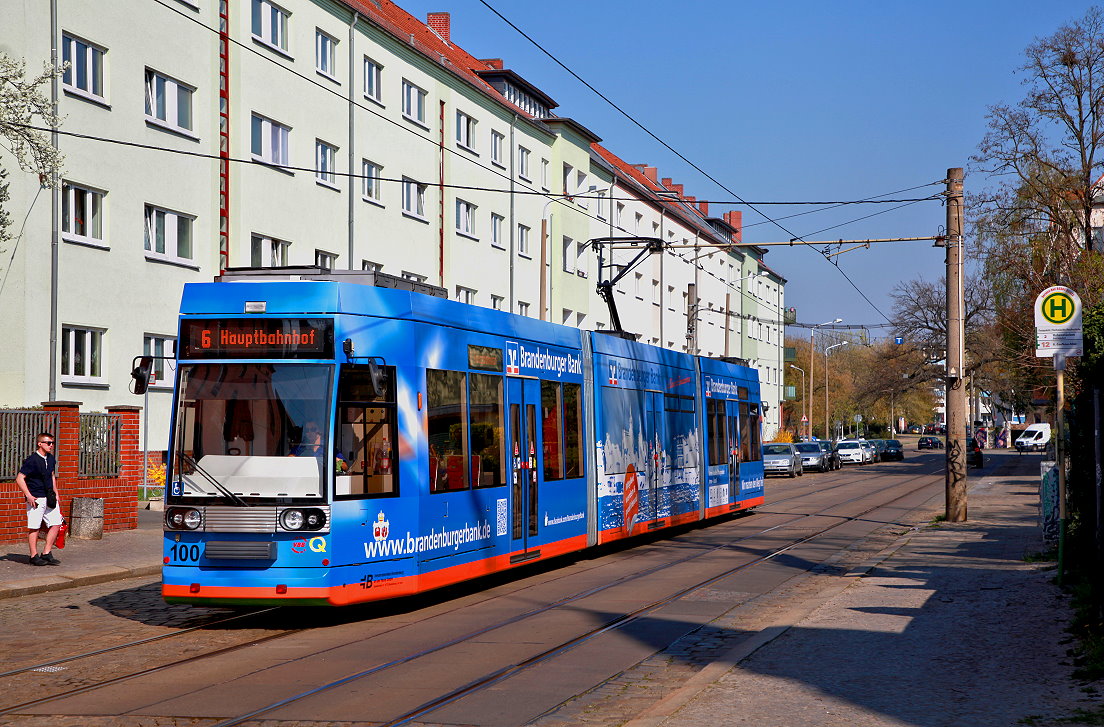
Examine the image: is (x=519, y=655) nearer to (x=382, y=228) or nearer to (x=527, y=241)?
(x=382, y=228)

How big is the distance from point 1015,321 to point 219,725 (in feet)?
127

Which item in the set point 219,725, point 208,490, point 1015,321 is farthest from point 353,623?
point 1015,321

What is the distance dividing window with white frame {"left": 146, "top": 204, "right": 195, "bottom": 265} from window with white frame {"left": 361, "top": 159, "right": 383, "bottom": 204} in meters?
7.70

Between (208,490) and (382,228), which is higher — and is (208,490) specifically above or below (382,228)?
below

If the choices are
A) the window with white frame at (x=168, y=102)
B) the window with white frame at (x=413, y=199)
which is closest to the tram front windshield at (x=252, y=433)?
the window with white frame at (x=168, y=102)

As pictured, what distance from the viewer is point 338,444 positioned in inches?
420

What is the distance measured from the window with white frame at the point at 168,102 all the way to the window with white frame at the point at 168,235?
198 cm

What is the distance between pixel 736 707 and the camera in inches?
278

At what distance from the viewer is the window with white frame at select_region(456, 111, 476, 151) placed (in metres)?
42.0

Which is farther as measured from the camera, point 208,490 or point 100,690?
point 208,490

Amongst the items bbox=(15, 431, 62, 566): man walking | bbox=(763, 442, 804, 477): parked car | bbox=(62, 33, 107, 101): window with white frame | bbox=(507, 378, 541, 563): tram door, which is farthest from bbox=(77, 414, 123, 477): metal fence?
bbox=(763, 442, 804, 477): parked car

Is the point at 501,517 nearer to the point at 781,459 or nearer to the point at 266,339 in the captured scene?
the point at 266,339

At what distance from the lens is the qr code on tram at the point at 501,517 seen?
43.7 feet

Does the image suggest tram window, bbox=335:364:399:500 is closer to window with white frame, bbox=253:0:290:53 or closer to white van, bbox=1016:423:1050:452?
window with white frame, bbox=253:0:290:53
